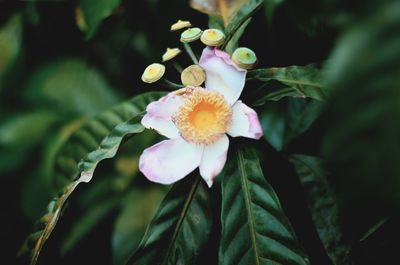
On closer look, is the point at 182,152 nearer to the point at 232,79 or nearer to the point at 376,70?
the point at 232,79

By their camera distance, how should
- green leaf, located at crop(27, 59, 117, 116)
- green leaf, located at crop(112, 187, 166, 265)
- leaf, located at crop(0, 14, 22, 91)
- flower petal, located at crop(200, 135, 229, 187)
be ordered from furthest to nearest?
green leaf, located at crop(27, 59, 117, 116)
leaf, located at crop(0, 14, 22, 91)
green leaf, located at crop(112, 187, 166, 265)
flower petal, located at crop(200, 135, 229, 187)

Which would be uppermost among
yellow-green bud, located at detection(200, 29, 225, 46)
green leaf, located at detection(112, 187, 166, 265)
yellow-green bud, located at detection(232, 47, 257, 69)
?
yellow-green bud, located at detection(200, 29, 225, 46)

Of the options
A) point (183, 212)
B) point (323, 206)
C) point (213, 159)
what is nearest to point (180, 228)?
point (183, 212)

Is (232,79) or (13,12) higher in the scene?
(13,12)

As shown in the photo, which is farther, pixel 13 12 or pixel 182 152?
pixel 13 12

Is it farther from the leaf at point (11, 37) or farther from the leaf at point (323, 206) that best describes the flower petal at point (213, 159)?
the leaf at point (11, 37)

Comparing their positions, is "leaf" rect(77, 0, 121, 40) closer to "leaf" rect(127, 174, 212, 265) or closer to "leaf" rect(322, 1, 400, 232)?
"leaf" rect(127, 174, 212, 265)

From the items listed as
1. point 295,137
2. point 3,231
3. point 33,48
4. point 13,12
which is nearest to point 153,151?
point 295,137

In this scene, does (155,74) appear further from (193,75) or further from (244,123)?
(244,123)

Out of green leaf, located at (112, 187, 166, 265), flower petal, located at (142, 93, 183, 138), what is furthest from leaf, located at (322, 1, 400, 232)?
green leaf, located at (112, 187, 166, 265)

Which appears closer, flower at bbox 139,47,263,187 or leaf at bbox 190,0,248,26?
flower at bbox 139,47,263,187
